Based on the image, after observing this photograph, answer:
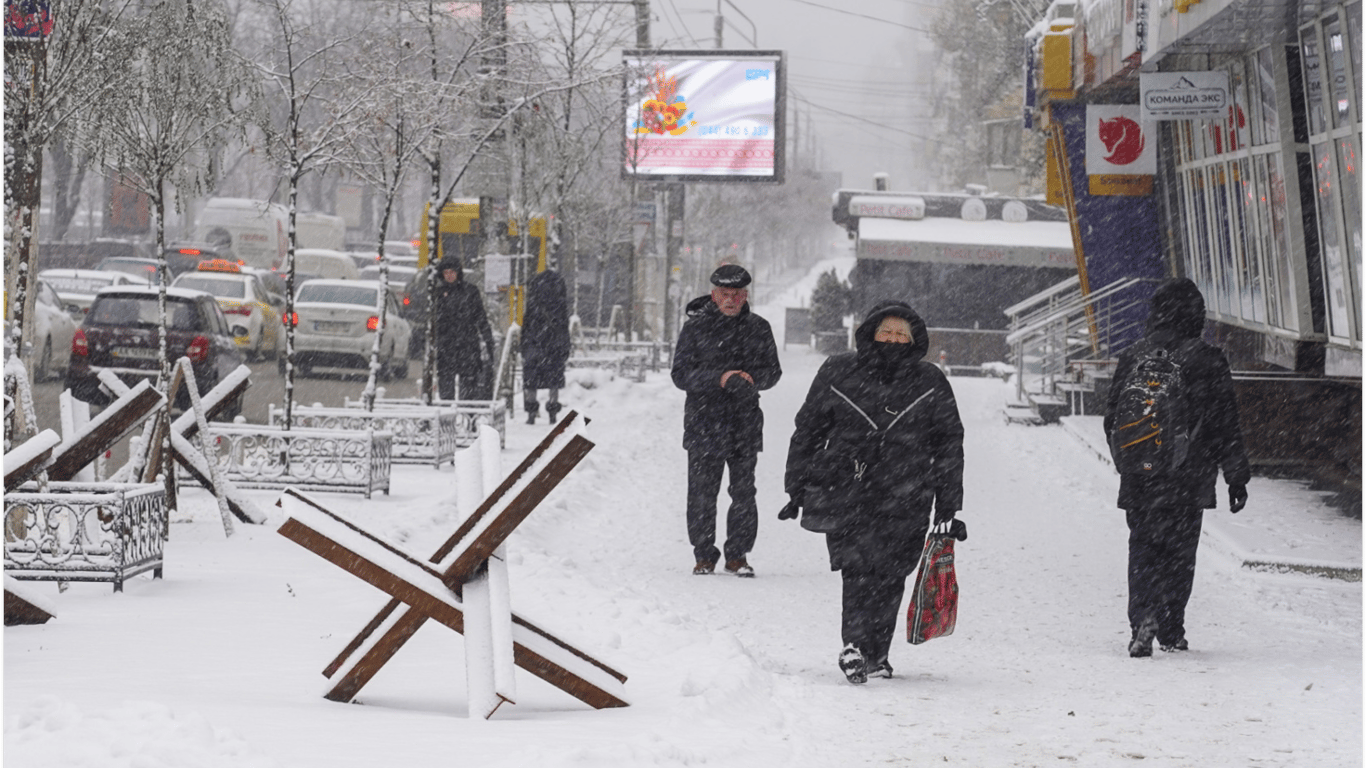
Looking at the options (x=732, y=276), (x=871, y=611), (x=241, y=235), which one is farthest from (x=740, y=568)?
(x=241, y=235)

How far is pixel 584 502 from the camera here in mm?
12703

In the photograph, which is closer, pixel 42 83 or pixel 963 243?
pixel 42 83

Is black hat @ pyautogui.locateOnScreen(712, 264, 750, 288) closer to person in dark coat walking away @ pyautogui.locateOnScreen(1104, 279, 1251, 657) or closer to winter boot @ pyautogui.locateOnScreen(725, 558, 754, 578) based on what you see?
winter boot @ pyautogui.locateOnScreen(725, 558, 754, 578)

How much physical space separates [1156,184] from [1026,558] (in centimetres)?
1191

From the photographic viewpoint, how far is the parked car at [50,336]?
839 inches

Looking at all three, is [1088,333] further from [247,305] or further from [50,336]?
[50,336]

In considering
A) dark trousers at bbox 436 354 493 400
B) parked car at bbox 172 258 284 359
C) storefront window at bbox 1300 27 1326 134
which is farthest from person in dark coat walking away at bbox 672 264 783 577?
parked car at bbox 172 258 284 359

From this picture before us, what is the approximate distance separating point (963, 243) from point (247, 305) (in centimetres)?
1615

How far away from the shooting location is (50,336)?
21.6 m

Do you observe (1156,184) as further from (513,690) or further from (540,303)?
(513,690)

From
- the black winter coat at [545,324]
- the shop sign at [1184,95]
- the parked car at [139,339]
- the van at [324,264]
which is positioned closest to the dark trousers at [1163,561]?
the shop sign at [1184,95]

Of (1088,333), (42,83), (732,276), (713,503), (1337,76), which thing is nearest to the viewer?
(42,83)

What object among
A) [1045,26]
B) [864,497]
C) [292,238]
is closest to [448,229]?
[1045,26]

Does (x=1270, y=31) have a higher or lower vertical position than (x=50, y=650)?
higher
